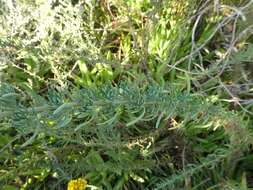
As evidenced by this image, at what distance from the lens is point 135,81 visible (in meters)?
1.05

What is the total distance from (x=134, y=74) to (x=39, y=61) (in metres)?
0.31

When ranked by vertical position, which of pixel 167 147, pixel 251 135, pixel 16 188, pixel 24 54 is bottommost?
pixel 16 188

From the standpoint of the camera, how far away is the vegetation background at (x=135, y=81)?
1.11 m

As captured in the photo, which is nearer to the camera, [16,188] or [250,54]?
[250,54]

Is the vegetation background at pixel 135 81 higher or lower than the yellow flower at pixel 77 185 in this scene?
higher

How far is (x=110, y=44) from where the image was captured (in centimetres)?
144

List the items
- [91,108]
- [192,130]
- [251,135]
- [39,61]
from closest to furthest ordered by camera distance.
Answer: [91,108]
[251,135]
[192,130]
[39,61]

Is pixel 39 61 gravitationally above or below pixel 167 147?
above

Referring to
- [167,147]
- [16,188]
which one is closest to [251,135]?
[167,147]

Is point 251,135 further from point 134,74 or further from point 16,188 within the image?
point 16,188

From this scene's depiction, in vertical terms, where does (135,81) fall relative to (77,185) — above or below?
above

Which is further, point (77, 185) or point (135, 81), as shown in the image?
point (77, 185)

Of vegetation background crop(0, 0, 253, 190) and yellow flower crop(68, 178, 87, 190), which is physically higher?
vegetation background crop(0, 0, 253, 190)

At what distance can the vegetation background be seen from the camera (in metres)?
1.11
